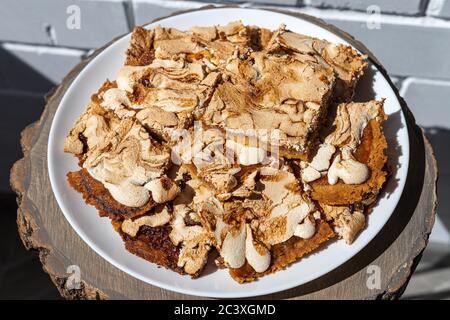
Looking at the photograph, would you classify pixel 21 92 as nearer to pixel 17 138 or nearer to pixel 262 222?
pixel 17 138

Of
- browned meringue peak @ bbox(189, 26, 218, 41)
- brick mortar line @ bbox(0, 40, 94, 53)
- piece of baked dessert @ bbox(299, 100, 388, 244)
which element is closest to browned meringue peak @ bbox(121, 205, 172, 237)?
piece of baked dessert @ bbox(299, 100, 388, 244)

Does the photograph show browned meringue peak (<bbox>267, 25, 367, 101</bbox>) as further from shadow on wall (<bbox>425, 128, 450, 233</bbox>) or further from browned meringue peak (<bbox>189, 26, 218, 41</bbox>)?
shadow on wall (<bbox>425, 128, 450, 233</bbox>)

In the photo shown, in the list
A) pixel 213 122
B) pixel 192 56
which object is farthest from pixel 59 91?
pixel 213 122

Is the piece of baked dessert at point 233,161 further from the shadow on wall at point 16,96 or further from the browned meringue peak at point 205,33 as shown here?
the shadow on wall at point 16,96

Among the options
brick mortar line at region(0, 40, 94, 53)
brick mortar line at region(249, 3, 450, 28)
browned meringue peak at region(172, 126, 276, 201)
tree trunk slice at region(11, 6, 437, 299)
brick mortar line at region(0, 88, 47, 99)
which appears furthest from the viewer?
brick mortar line at region(0, 88, 47, 99)

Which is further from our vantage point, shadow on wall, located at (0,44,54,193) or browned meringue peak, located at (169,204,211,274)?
shadow on wall, located at (0,44,54,193)

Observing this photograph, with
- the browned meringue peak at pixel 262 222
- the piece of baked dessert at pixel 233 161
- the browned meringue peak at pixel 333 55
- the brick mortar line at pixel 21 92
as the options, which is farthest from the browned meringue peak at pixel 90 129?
the brick mortar line at pixel 21 92
